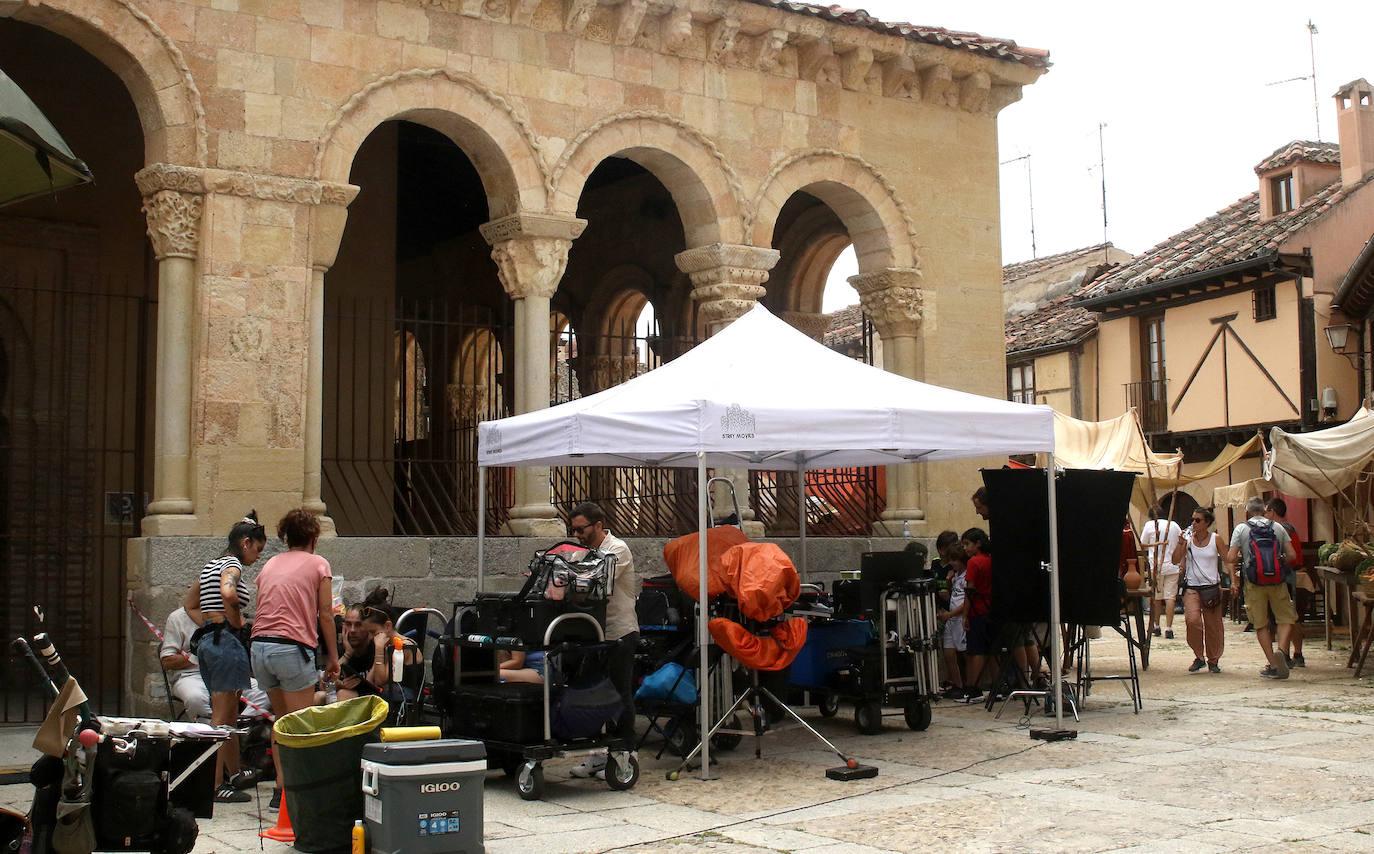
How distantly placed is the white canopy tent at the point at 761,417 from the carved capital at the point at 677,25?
3537 mm

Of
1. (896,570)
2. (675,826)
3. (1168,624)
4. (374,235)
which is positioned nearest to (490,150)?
(374,235)

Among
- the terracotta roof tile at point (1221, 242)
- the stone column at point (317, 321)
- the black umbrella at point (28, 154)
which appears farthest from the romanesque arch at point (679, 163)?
the terracotta roof tile at point (1221, 242)

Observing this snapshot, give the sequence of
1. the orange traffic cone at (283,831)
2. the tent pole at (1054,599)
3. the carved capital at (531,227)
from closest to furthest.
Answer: the orange traffic cone at (283,831) < the tent pole at (1054,599) < the carved capital at (531,227)

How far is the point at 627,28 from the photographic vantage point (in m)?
11.7

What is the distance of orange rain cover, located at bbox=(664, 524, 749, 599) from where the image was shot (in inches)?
313

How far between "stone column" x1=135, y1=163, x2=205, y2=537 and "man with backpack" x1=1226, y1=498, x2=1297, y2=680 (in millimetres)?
8678

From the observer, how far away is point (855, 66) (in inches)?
508

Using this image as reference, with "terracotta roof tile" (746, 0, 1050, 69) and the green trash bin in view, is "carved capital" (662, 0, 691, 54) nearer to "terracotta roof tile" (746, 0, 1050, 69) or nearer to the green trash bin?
"terracotta roof tile" (746, 0, 1050, 69)

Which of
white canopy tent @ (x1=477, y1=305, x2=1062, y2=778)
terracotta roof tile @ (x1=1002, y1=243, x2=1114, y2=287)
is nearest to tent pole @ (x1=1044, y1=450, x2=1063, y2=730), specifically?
white canopy tent @ (x1=477, y1=305, x2=1062, y2=778)

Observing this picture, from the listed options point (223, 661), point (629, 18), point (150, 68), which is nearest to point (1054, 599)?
point (223, 661)

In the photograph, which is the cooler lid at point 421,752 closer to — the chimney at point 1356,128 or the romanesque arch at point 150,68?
the romanesque arch at point 150,68

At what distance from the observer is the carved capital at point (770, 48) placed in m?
12.3

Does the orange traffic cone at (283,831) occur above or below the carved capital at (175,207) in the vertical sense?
below

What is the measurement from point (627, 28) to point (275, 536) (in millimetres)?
5127
